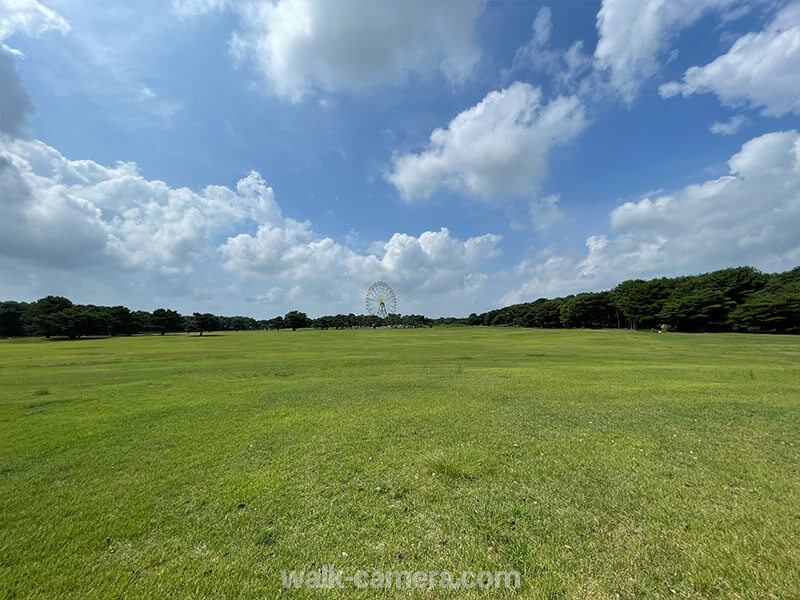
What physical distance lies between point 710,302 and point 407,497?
306 ft

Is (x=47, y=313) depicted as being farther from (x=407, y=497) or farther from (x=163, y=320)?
(x=407, y=497)

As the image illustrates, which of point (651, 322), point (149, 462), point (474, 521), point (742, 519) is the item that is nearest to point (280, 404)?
point (149, 462)

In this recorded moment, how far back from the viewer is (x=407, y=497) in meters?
5.32

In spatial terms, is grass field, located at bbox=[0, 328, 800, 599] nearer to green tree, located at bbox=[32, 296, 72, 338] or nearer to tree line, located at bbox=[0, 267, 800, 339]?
tree line, located at bbox=[0, 267, 800, 339]

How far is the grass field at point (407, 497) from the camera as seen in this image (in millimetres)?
3674

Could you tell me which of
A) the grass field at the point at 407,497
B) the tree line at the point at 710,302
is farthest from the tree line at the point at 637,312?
the grass field at the point at 407,497

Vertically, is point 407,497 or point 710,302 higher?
point 710,302

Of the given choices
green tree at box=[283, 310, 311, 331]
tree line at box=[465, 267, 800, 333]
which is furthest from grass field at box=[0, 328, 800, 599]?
green tree at box=[283, 310, 311, 331]

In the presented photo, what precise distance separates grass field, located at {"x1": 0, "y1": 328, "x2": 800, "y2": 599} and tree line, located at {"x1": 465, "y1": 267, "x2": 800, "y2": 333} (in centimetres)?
7415

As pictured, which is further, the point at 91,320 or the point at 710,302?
the point at 91,320

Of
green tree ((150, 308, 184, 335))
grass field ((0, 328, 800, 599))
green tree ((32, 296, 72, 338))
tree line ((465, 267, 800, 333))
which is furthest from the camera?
green tree ((150, 308, 184, 335))

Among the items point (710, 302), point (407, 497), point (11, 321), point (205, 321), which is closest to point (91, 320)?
point (205, 321)

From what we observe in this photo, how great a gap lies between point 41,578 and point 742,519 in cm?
914

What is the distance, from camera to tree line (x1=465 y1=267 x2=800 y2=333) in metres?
59.4
